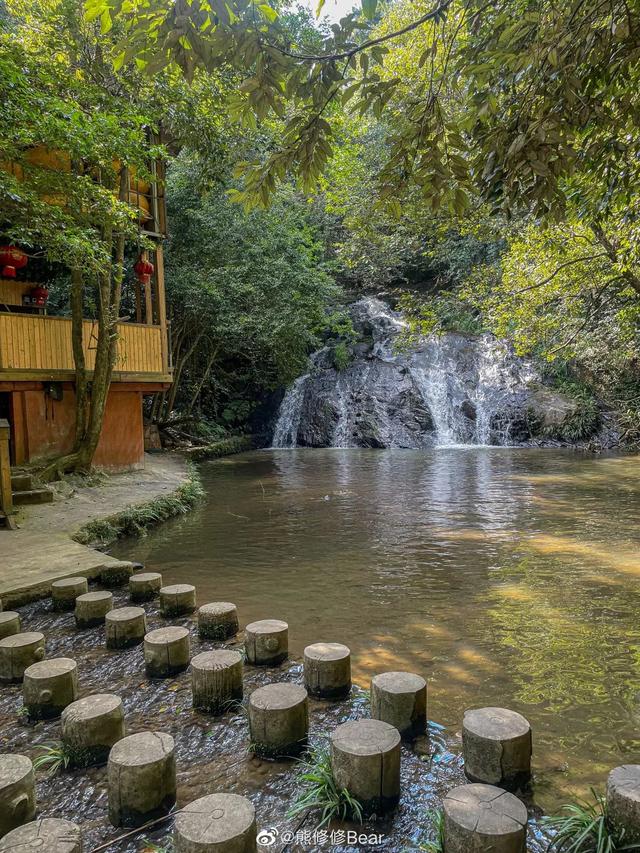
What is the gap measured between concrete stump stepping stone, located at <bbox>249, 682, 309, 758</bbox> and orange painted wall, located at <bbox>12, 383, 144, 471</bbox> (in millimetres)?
10186

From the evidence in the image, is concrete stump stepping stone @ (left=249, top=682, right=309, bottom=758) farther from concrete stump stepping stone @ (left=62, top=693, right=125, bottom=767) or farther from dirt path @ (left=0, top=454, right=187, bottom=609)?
dirt path @ (left=0, top=454, right=187, bottom=609)

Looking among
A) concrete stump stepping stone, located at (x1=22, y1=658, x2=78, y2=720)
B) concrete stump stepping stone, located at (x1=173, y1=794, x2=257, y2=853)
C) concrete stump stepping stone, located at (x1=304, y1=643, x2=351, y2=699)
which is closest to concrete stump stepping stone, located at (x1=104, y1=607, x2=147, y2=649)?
concrete stump stepping stone, located at (x1=22, y1=658, x2=78, y2=720)

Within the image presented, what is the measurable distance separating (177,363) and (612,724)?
19.1 meters

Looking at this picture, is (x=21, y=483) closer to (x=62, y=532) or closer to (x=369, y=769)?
(x=62, y=532)

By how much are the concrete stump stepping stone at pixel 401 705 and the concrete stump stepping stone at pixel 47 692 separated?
5.45 ft

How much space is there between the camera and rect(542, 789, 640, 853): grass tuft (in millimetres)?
1941

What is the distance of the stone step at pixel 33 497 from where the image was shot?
353 inches

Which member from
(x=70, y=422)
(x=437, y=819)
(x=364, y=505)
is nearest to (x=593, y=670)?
(x=437, y=819)

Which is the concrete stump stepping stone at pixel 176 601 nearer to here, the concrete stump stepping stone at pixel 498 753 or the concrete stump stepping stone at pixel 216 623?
the concrete stump stepping stone at pixel 216 623

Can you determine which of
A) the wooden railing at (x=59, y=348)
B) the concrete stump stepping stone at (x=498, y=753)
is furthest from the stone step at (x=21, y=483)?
the concrete stump stepping stone at (x=498, y=753)

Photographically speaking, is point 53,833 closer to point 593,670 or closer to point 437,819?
point 437,819

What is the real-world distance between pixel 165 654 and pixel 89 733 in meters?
0.85

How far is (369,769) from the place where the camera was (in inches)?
88.2

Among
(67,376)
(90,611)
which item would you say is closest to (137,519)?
(67,376)
